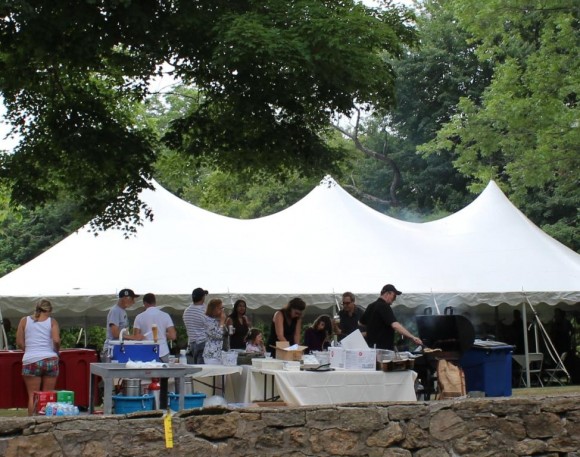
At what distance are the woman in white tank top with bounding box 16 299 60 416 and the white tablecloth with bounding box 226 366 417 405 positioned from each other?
2474mm

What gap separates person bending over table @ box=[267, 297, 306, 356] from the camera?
13.0m

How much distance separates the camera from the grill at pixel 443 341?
12.7 m

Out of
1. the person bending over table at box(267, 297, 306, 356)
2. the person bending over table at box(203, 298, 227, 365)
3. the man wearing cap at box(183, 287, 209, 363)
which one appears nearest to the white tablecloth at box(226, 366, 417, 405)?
the person bending over table at box(203, 298, 227, 365)

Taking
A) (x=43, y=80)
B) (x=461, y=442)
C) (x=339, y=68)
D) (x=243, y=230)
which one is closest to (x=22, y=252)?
(x=243, y=230)

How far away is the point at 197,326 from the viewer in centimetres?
1229

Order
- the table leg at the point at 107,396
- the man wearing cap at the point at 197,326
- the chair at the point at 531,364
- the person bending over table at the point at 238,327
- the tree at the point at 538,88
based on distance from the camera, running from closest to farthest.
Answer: the table leg at the point at 107,396 → the man wearing cap at the point at 197,326 → the person bending over table at the point at 238,327 → the chair at the point at 531,364 → the tree at the point at 538,88

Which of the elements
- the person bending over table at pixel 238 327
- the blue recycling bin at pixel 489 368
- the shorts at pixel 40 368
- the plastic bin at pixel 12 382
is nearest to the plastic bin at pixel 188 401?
the shorts at pixel 40 368

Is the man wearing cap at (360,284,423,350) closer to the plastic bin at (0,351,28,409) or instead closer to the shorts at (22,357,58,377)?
the shorts at (22,357,58,377)

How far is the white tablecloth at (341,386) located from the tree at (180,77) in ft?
9.61

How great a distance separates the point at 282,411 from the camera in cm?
690

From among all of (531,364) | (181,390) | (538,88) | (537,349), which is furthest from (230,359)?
(538,88)

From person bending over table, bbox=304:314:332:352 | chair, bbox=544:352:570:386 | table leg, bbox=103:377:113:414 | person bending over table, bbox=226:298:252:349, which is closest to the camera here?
table leg, bbox=103:377:113:414

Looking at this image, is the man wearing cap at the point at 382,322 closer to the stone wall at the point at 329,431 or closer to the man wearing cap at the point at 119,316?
the man wearing cap at the point at 119,316

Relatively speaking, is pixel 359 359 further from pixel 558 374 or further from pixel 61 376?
pixel 558 374
